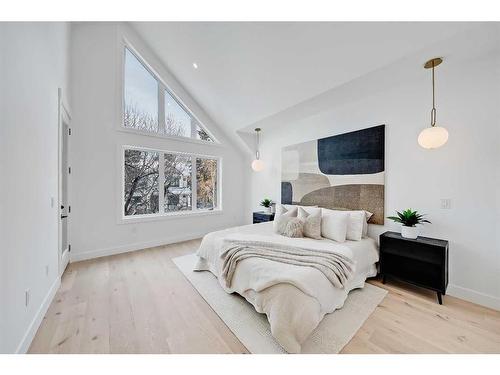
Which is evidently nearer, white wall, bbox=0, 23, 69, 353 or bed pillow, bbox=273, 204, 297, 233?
white wall, bbox=0, 23, 69, 353

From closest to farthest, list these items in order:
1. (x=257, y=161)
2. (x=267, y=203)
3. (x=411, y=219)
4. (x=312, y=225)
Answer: (x=411, y=219)
(x=312, y=225)
(x=257, y=161)
(x=267, y=203)

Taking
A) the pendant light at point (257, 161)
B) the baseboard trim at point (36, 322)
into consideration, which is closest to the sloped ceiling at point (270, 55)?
the pendant light at point (257, 161)

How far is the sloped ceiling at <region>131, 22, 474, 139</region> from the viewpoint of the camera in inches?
78.9

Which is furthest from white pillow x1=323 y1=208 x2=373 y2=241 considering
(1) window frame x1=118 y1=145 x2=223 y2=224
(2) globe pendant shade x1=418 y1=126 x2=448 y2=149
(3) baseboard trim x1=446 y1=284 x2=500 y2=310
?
(1) window frame x1=118 y1=145 x2=223 y2=224

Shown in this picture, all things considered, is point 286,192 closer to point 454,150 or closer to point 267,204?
point 267,204

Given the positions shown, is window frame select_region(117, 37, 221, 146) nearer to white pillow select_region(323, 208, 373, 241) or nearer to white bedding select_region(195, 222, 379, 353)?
white bedding select_region(195, 222, 379, 353)

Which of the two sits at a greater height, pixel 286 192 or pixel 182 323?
pixel 286 192

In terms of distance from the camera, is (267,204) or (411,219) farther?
(267,204)

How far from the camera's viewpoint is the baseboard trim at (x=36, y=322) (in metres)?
1.45

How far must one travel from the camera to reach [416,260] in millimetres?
2336

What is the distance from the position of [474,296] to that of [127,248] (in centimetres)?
502

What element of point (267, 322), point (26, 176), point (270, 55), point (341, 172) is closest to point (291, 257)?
point (267, 322)

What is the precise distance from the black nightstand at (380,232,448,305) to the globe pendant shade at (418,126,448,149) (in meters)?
1.09
